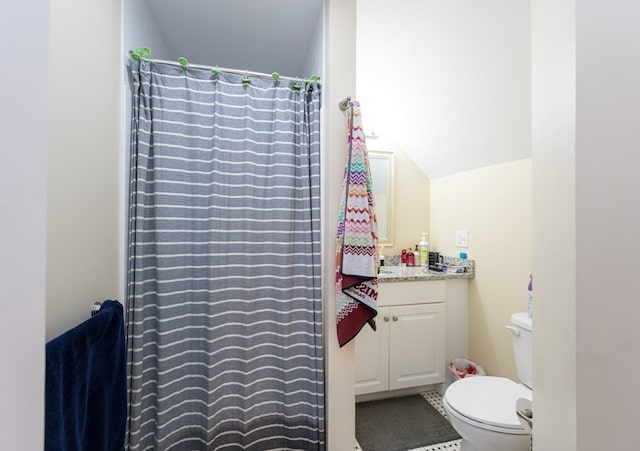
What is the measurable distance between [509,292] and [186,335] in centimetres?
195

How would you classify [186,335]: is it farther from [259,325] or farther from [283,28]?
[283,28]

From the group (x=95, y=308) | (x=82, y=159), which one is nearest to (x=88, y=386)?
(x=95, y=308)

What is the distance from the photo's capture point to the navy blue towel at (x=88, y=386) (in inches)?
23.7

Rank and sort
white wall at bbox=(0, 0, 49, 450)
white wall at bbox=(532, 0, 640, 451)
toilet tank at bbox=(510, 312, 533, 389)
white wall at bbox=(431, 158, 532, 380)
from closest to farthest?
1. white wall at bbox=(0, 0, 49, 450)
2. white wall at bbox=(532, 0, 640, 451)
3. toilet tank at bbox=(510, 312, 533, 389)
4. white wall at bbox=(431, 158, 532, 380)

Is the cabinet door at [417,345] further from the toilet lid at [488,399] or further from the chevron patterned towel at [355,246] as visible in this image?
the chevron patterned towel at [355,246]

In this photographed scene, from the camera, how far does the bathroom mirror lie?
235 centimetres

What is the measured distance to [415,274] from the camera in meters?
1.98

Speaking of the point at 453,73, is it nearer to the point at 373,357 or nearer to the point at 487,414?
the point at 487,414

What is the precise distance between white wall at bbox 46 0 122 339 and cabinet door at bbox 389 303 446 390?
5.52ft

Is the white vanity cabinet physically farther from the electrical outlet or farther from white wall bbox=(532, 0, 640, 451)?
white wall bbox=(532, 0, 640, 451)

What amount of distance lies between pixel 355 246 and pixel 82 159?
99cm

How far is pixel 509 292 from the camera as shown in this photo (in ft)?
5.74

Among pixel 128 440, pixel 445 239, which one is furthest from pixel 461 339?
pixel 128 440

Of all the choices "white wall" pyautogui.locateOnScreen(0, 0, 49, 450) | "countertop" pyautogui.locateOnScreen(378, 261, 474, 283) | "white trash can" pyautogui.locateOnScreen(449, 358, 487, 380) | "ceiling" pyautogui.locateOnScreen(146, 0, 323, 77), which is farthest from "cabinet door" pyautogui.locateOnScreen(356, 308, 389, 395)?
"ceiling" pyautogui.locateOnScreen(146, 0, 323, 77)
